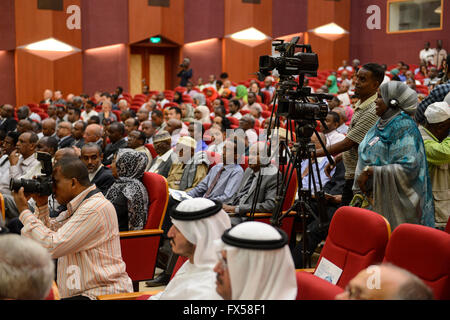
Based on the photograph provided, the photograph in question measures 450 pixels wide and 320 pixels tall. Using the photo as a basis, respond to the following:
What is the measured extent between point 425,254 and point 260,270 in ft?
2.70

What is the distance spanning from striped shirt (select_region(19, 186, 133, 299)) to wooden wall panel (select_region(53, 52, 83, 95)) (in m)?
11.8

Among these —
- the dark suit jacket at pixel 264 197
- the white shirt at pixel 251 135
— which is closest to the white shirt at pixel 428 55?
the white shirt at pixel 251 135

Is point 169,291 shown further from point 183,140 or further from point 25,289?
point 183,140

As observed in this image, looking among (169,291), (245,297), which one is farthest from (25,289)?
(169,291)

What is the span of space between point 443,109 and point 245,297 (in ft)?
6.44

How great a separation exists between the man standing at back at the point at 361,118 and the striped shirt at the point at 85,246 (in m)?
1.33

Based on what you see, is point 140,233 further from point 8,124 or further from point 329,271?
point 8,124

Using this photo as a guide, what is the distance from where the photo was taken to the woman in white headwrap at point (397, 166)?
262 cm

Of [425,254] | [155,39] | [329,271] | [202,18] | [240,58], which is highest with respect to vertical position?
[202,18]

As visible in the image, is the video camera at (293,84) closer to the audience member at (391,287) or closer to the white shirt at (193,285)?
the white shirt at (193,285)

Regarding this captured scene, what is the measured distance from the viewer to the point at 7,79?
13164mm

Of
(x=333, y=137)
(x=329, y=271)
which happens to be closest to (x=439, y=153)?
(x=329, y=271)

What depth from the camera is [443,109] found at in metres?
2.91

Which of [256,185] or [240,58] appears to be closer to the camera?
[256,185]
